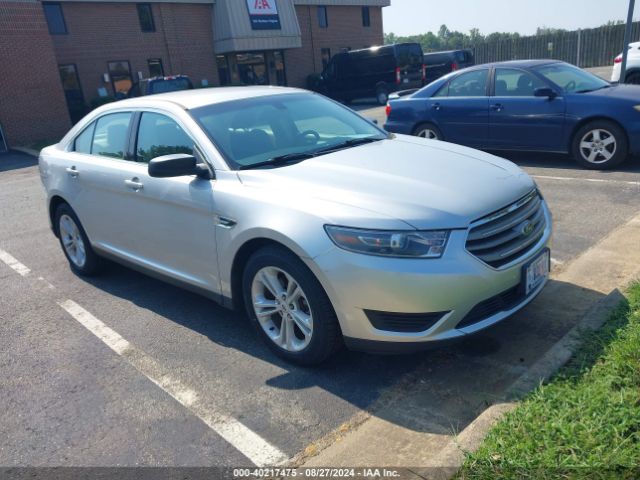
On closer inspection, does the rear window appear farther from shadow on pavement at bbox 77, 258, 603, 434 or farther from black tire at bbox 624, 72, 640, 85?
shadow on pavement at bbox 77, 258, 603, 434

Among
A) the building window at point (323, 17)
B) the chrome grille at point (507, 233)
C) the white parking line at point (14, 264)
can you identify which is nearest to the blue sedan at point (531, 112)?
the chrome grille at point (507, 233)

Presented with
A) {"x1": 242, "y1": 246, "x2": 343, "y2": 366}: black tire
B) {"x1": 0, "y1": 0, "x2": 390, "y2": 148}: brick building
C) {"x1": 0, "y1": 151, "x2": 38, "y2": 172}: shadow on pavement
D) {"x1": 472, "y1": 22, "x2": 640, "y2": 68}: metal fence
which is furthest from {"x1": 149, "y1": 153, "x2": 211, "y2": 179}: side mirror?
{"x1": 472, "y1": 22, "x2": 640, "y2": 68}: metal fence

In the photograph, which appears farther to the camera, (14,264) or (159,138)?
(14,264)

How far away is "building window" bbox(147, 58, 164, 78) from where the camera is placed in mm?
26648

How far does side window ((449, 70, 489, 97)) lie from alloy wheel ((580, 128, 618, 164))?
5.70ft

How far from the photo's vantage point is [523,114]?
8.17 meters

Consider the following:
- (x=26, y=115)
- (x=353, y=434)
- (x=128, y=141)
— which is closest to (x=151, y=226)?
(x=128, y=141)

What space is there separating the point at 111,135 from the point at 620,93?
21.4ft

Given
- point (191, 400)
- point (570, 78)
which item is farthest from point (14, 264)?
point (570, 78)

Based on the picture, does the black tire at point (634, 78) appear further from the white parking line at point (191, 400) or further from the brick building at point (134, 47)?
the brick building at point (134, 47)

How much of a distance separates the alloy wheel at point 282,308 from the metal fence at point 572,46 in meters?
33.1

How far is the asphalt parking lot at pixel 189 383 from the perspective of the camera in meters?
2.91

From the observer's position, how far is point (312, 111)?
4.53 meters

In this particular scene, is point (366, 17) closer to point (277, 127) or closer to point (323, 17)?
point (323, 17)
